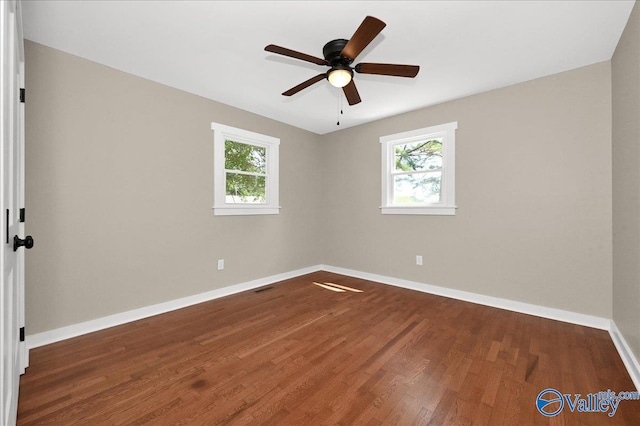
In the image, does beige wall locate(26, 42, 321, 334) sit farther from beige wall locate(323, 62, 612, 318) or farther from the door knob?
beige wall locate(323, 62, 612, 318)

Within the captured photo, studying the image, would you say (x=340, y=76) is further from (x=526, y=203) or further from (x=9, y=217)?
(x=526, y=203)

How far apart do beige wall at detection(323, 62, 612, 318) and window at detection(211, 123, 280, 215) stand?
1.94 m

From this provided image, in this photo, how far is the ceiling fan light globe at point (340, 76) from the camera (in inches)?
86.7

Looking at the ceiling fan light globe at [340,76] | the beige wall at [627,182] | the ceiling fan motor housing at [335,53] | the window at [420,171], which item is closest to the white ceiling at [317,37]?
the ceiling fan motor housing at [335,53]

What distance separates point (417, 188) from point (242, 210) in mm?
2542

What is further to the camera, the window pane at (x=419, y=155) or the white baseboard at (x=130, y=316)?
the window pane at (x=419, y=155)

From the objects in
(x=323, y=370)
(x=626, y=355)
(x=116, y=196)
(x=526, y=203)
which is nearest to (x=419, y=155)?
(x=526, y=203)

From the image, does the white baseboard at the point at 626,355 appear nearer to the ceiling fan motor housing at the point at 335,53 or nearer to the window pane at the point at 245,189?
the ceiling fan motor housing at the point at 335,53

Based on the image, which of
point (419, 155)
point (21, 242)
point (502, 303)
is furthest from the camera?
point (419, 155)

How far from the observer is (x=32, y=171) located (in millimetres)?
2324

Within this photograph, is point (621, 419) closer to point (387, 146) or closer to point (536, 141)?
point (536, 141)

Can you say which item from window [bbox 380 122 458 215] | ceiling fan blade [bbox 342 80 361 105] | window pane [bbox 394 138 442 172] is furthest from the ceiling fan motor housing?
window pane [bbox 394 138 442 172]

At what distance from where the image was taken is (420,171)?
392 cm

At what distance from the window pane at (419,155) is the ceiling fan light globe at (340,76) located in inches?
81.7
